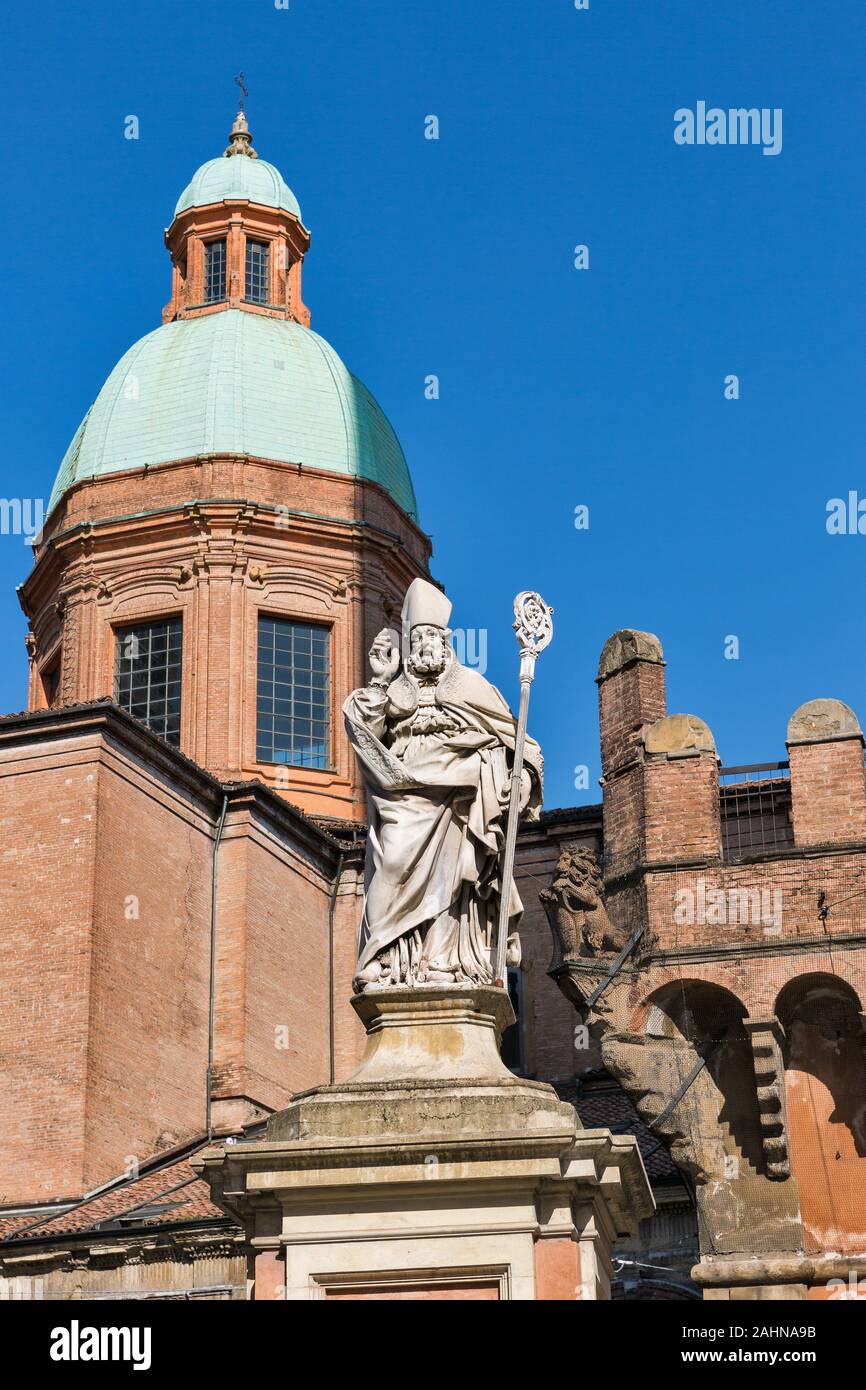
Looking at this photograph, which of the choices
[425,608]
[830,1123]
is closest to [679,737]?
[830,1123]

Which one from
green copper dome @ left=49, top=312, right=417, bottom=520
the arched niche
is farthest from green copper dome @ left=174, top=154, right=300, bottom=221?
the arched niche

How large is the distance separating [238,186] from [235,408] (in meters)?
6.39

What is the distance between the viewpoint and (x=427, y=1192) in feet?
30.2

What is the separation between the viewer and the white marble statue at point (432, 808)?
1006 centimetres

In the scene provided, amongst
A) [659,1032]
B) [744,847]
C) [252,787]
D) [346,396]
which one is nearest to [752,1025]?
[659,1032]

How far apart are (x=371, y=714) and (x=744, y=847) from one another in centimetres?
2487

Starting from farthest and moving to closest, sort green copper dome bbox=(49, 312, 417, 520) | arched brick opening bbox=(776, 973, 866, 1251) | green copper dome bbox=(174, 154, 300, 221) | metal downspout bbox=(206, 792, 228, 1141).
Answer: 1. green copper dome bbox=(174, 154, 300, 221)
2. green copper dome bbox=(49, 312, 417, 520)
3. metal downspout bbox=(206, 792, 228, 1141)
4. arched brick opening bbox=(776, 973, 866, 1251)

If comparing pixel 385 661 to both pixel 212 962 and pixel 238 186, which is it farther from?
pixel 238 186

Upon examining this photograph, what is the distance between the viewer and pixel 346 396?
1839 inches

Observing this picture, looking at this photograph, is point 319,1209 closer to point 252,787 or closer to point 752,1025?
point 752,1025

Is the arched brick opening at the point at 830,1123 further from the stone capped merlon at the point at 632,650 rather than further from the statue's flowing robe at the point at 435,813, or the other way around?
the statue's flowing robe at the point at 435,813

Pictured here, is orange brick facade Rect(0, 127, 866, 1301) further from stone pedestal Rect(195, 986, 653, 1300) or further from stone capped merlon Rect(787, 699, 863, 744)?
stone pedestal Rect(195, 986, 653, 1300)

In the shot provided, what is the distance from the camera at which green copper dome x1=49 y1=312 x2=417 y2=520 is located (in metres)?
45.3

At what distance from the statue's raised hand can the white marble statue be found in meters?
0.01
